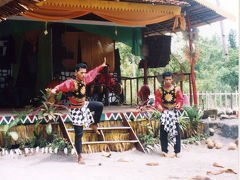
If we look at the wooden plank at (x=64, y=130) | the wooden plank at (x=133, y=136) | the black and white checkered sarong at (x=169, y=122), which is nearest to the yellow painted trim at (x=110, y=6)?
Answer: the wooden plank at (x=64, y=130)

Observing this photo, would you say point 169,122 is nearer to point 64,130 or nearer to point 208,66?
point 64,130

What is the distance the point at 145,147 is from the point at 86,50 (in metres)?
4.77

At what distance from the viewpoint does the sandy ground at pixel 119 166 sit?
13.9 ft

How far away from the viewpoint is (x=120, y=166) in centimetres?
502

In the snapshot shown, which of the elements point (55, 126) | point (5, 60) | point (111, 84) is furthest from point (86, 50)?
point (55, 126)

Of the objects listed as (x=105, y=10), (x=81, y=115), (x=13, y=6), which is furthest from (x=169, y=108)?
(x=13, y=6)

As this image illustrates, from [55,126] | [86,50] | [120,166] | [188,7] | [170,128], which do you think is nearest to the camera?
[120,166]

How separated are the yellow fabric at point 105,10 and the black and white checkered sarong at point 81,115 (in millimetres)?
2430

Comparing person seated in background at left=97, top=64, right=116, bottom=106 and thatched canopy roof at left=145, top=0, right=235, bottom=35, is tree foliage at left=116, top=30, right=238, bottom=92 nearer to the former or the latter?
thatched canopy roof at left=145, top=0, right=235, bottom=35

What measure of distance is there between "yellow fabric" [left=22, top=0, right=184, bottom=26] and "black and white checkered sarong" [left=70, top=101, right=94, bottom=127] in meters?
2.43

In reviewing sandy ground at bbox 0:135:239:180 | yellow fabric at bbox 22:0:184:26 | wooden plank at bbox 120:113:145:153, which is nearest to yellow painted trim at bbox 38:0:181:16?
yellow fabric at bbox 22:0:184:26

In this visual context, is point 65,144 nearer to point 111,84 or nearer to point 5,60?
point 111,84

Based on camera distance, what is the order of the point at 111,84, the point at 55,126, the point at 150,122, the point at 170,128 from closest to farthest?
1. the point at 170,128
2. the point at 55,126
3. the point at 150,122
4. the point at 111,84

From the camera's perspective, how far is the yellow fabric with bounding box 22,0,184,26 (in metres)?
6.77
